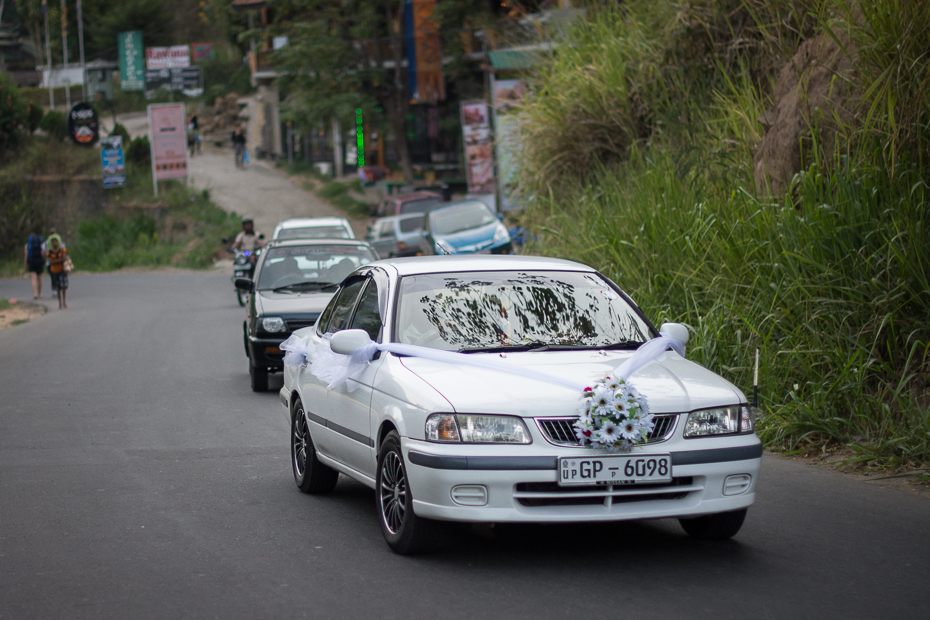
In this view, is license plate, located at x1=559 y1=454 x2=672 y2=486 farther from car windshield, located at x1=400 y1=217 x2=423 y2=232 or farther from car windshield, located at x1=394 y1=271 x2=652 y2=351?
car windshield, located at x1=400 y1=217 x2=423 y2=232

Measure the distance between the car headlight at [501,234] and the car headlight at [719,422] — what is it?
1967 centimetres

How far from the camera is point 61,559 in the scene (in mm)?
5641

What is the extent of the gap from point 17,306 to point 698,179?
69.3 feet

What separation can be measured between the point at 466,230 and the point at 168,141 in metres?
24.1

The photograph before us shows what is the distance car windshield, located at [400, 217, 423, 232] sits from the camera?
32312 millimetres

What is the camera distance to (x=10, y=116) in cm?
5116

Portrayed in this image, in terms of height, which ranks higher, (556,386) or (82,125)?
(82,125)

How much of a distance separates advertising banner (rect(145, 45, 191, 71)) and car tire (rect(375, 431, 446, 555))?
71931 millimetres

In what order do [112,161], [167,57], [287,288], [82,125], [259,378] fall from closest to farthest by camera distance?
[259,378] < [287,288] < [112,161] < [82,125] < [167,57]

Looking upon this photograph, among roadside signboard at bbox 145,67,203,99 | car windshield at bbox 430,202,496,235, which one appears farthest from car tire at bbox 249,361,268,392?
roadside signboard at bbox 145,67,203,99

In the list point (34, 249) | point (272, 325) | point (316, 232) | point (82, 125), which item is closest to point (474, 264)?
point (272, 325)

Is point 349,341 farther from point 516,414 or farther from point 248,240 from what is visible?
point 248,240

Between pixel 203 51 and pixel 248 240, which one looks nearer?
pixel 248 240

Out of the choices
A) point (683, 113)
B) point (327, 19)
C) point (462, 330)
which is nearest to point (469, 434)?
point (462, 330)
